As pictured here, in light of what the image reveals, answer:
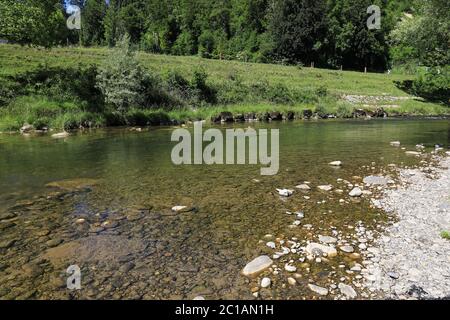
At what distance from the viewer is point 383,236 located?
22.3 feet

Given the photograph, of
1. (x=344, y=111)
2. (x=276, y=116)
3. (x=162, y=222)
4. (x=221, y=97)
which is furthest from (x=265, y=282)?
(x=344, y=111)

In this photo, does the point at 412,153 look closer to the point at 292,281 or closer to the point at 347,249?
the point at 347,249

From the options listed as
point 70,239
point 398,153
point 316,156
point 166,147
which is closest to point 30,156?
point 166,147

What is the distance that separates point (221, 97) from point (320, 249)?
3506 centimetres

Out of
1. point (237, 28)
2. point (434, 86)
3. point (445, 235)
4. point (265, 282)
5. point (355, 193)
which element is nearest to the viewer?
point (265, 282)

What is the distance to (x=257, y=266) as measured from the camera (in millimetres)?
5746

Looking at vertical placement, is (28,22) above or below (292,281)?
above

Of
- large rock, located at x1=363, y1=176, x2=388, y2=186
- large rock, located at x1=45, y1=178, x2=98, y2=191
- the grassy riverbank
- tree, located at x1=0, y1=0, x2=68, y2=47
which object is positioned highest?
tree, located at x1=0, y1=0, x2=68, y2=47

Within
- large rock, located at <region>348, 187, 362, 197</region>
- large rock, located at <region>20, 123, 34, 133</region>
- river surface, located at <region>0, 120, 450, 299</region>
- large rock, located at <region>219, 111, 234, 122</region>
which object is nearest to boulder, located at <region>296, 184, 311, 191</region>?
river surface, located at <region>0, 120, 450, 299</region>

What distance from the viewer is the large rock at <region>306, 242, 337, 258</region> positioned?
6.16 metres

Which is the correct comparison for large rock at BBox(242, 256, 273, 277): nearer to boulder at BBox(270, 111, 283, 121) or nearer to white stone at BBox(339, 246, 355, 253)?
white stone at BBox(339, 246, 355, 253)

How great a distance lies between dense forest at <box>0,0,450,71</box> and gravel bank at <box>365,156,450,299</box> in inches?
1156

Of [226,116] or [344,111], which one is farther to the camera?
[344,111]

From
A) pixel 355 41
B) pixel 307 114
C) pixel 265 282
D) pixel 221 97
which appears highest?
pixel 355 41
